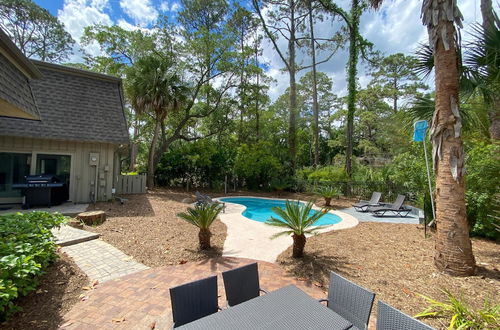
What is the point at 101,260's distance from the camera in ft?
14.2

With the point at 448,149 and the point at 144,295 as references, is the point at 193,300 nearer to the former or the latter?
the point at 144,295

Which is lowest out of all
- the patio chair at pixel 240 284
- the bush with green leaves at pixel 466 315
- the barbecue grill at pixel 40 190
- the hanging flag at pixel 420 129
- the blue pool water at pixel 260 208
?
the blue pool water at pixel 260 208

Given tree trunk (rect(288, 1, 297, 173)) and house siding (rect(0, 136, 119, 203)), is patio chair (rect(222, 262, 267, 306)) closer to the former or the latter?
house siding (rect(0, 136, 119, 203))

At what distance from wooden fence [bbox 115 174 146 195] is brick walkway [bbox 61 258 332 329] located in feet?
32.0

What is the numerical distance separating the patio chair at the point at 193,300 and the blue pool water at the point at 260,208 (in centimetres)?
716

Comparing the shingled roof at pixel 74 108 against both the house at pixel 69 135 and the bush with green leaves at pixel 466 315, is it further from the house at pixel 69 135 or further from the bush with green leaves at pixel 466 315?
the bush with green leaves at pixel 466 315

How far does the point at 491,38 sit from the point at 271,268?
19.5ft

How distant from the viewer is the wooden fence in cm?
1218

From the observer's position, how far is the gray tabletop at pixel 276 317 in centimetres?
176

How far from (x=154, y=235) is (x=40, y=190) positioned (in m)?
5.76

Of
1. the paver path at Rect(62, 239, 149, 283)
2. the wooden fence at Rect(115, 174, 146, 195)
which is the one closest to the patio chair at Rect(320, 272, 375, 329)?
the paver path at Rect(62, 239, 149, 283)

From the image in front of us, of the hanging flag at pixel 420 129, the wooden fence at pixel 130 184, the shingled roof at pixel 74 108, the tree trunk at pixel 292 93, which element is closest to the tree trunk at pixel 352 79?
the tree trunk at pixel 292 93

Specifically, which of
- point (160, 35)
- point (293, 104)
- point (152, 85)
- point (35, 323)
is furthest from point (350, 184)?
point (160, 35)

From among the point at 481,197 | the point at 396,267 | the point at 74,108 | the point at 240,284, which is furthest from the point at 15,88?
the point at 481,197
